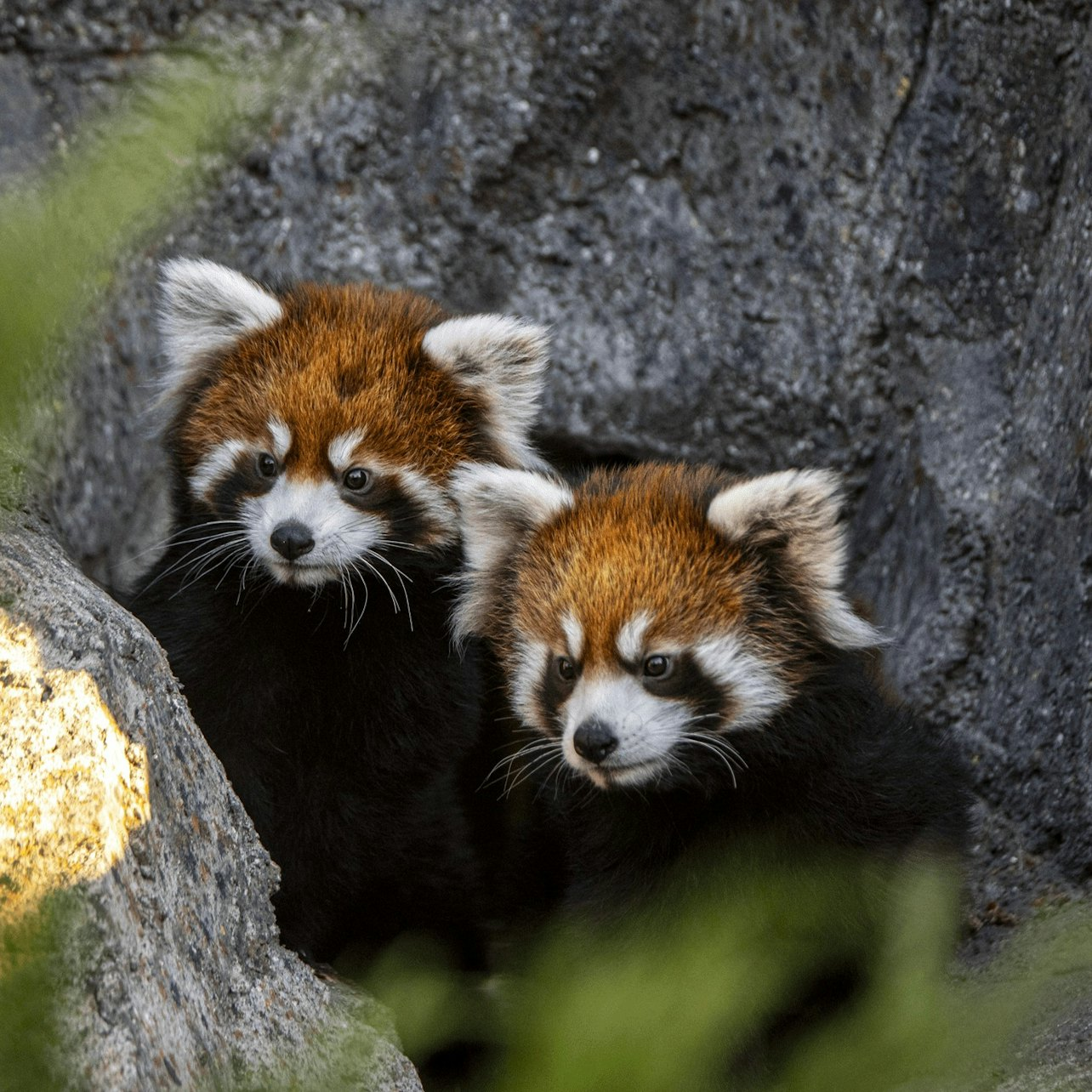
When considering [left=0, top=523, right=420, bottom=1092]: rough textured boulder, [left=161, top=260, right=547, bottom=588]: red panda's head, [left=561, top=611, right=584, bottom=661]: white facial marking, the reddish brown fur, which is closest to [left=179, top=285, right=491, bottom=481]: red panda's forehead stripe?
[left=161, top=260, right=547, bottom=588]: red panda's head

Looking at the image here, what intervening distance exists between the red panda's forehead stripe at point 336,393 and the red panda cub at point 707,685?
0.42 metres

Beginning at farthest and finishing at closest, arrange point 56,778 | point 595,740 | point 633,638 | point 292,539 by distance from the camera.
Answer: point 292,539, point 633,638, point 595,740, point 56,778

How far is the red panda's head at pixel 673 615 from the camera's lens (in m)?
2.79

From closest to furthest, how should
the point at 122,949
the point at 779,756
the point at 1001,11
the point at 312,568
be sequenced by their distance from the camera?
the point at 122,949 < the point at 779,756 < the point at 312,568 < the point at 1001,11

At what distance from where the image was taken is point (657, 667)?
280 cm

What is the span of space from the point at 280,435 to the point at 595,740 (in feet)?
4.05

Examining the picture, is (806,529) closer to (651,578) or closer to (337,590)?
(651,578)

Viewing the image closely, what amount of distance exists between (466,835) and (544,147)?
7.95ft

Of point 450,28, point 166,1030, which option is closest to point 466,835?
point 166,1030

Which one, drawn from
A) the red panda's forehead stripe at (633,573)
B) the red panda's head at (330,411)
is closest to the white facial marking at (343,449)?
the red panda's head at (330,411)

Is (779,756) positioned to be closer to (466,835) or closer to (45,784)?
(466,835)

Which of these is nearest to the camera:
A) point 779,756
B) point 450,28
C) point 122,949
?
point 122,949

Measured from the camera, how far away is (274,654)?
3.31 metres

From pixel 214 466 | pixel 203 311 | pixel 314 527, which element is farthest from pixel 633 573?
pixel 203 311
